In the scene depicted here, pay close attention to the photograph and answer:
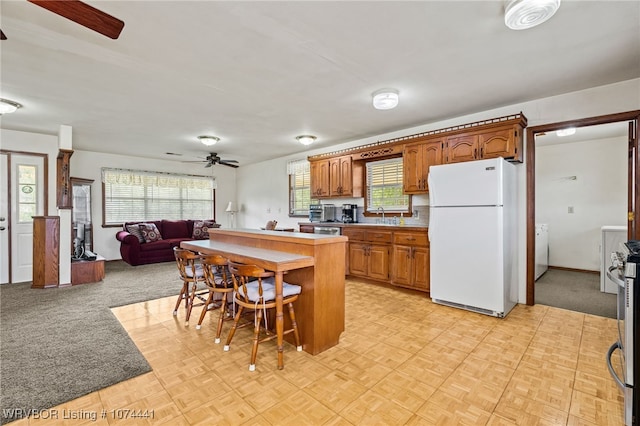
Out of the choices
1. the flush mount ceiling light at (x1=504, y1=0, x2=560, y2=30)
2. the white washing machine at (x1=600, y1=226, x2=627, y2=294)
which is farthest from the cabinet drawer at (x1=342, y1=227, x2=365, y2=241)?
the white washing machine at (x1=600, y1=226, x2=627, y2=294)

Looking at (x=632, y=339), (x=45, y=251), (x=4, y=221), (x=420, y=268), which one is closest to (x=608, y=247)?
(x=420, y=268)

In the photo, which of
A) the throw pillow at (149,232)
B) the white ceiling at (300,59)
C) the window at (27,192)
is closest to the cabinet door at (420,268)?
the white ceiling at (300,59)

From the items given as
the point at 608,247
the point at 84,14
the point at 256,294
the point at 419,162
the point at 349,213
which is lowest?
the point at 256,294

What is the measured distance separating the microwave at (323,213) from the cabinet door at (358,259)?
0.92 m

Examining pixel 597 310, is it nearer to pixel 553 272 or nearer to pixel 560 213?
pixel 553 272

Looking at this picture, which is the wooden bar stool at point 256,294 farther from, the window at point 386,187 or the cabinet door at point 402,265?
the window at point 386,187

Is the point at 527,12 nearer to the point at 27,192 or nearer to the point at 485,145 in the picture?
the point at 485,145

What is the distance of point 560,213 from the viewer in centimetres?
570

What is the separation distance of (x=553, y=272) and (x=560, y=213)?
3.87ft

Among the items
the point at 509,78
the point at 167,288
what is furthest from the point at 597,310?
the point at 167,288

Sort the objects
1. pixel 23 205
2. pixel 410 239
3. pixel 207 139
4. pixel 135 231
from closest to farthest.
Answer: pixel 410 239 → pixel 23 205 → pixel 207 139 → pixel 135 231

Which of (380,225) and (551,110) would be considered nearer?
(551,110)

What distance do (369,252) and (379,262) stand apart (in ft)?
0.76

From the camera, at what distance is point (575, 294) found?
406 cm
